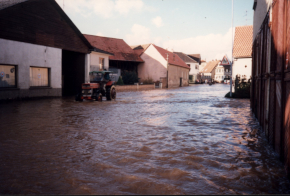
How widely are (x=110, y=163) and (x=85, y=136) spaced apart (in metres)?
2.40

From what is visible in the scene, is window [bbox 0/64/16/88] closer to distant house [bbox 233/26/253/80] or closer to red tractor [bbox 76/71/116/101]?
red tractor [bbox 76/71/116/101]

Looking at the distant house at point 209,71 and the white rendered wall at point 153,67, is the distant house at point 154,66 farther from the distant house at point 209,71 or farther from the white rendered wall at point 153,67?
the distant house at point 209,71

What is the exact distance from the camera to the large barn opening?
2417 centimetres

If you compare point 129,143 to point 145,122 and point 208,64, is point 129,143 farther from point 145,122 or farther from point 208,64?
point 208,64

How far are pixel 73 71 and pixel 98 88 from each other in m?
8.29

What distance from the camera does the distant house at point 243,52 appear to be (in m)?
26.2

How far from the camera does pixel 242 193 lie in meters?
3.47

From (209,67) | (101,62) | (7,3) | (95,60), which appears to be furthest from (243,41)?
(209,67)

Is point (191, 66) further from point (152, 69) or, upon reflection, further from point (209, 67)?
point (152, 69)

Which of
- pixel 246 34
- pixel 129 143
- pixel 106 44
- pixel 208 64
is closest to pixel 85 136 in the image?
pixel 129 143

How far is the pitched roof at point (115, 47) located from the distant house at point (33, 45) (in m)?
15.2

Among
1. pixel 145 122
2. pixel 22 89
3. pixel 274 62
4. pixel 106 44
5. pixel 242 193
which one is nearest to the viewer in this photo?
pixel 242 193

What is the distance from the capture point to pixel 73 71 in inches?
965

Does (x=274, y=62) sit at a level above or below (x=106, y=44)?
below
